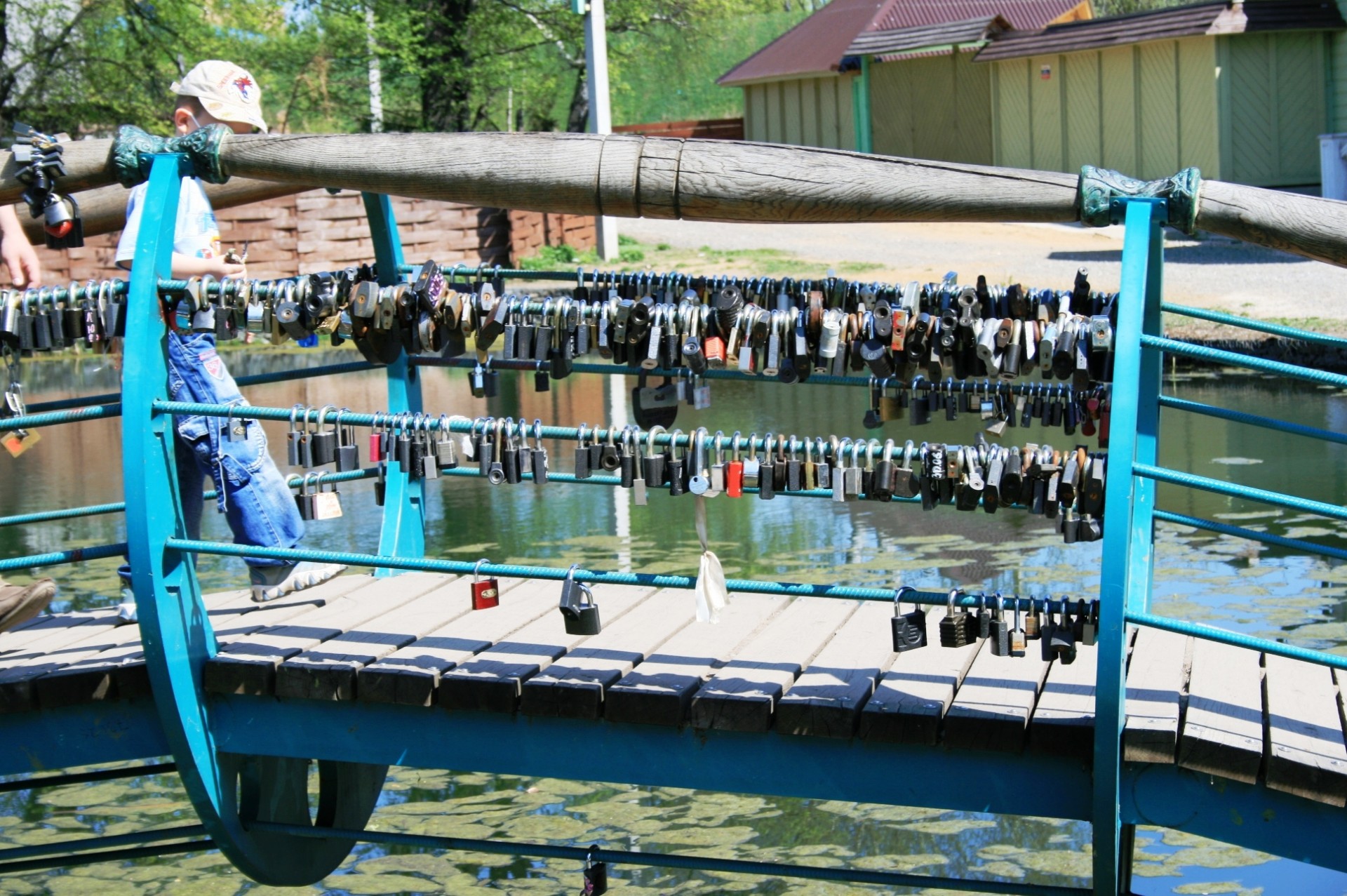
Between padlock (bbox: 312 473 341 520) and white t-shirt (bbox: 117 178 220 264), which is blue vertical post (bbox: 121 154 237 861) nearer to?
padlock (bbox: 312 473 341 520)

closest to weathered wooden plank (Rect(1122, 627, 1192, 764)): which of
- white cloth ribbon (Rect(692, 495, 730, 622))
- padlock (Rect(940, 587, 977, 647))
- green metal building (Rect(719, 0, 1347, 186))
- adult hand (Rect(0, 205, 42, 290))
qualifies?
padlock (Rect(940, 587, 977, 647))

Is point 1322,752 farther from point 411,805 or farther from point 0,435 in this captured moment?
point 411,805

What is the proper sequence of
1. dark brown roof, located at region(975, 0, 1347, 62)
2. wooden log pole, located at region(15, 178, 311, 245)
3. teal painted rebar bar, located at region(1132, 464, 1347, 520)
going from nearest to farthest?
teal painted rebar bar, located at region(1132, 464, 1347, 520)
wooden log pole, located at region(15, 178, 311, 245)
dark brown roof, located at region(975, 0, 1347, 62)

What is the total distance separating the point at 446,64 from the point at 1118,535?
82.6 ft

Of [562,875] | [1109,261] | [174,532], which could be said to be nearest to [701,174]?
[174,532]

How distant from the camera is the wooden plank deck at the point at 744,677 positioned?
9.52 ft

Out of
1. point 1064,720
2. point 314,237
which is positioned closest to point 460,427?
point 1064,720

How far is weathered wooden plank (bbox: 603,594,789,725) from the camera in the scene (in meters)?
3.10

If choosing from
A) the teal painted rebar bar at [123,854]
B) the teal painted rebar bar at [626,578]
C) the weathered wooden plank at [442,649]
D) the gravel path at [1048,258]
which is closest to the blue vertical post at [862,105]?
the gravel path at [1048,258]

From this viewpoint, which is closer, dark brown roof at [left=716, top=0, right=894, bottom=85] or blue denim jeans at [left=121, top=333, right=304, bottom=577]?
blue denim jeans at [left=121, top=333, right=304, bottom=577]

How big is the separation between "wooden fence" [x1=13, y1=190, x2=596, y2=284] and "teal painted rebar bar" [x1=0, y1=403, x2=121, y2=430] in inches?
565

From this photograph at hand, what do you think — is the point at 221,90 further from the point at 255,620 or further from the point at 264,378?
the point at 255,620

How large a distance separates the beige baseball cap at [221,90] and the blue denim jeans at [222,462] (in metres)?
0.64

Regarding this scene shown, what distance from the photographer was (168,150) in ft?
10.6
